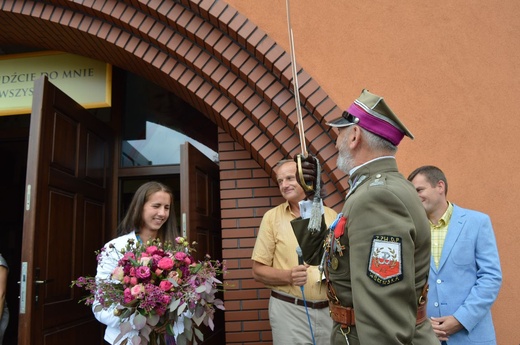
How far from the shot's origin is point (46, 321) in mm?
3398

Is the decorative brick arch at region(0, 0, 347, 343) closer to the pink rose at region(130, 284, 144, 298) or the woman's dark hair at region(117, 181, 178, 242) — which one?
the woman's dark hair at region(117, 181, 178, 242)

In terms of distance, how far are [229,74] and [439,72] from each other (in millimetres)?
1608

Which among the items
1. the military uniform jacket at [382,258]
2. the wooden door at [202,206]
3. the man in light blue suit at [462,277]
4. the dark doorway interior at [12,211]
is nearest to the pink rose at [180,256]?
the military uniform jacket at [382,258]

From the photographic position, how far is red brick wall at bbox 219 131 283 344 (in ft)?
12.6

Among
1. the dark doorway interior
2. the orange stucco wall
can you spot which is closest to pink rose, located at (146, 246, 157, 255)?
the orange stucco wall

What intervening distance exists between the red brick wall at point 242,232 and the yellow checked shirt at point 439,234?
143cm

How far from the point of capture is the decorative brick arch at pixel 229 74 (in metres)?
3.68

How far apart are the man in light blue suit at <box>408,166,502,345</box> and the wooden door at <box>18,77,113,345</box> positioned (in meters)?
2.50

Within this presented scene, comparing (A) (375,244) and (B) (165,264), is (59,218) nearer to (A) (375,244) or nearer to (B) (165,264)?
(B) (165,264)

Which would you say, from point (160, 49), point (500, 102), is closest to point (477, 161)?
point (500, 102)

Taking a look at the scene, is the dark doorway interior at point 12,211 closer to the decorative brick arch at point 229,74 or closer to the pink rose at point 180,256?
the decorative brick arch at point 229,74

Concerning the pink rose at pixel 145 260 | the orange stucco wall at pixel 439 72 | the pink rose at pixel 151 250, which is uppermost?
the orange stucco wall at pixel 439 72

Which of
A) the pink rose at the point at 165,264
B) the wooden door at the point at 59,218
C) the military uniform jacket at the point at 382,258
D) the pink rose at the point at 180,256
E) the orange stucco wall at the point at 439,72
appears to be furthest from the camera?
the orange stucco wall at the point at 439,72

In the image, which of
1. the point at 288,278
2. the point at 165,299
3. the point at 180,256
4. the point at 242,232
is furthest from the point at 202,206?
the point at 165,299
